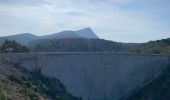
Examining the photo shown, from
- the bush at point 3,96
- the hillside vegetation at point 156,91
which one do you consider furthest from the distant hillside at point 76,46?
the bush at point 3,96

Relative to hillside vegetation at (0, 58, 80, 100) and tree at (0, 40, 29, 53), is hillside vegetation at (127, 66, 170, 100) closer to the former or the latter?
tree at (0, 40, 29, 53)

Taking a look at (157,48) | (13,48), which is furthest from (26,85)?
Answer: (157,48)

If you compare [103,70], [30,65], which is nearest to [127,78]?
[103,70]

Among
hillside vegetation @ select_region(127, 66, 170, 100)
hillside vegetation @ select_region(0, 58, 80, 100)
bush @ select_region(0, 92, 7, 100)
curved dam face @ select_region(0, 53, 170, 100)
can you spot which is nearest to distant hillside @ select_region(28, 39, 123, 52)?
curved dam face @ select_region(0, 53, 170, 100)

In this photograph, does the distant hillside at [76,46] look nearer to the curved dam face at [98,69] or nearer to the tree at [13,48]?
the curved dam face at [98,69]

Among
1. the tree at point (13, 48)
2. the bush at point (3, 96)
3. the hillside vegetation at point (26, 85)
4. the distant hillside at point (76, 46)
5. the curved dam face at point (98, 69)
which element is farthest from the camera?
the distant hillside at point (76, 46)

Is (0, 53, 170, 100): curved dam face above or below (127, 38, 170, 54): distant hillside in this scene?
below

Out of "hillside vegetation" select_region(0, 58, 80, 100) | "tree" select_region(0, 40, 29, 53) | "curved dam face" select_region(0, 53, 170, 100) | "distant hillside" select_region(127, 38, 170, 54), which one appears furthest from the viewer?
"distant hillside" select_region(127, 38, 170, 54)
